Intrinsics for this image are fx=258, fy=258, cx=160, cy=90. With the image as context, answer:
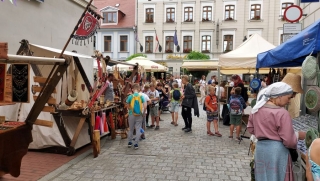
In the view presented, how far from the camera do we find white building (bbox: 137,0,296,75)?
27.8 metres

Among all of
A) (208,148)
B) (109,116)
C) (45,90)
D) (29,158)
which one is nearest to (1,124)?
(45,90)

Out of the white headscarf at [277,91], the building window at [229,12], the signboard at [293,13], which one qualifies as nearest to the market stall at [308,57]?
the white headscarf at [277,91]

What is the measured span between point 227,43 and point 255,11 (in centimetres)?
444

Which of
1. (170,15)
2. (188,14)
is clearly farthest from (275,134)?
(170,15)

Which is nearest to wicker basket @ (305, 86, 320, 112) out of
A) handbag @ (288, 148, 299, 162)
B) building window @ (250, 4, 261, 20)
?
handbag @ (288, 148, 299, 162)

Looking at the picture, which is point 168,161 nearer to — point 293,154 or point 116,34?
point 293,154

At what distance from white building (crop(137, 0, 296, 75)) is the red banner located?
81.5 feet

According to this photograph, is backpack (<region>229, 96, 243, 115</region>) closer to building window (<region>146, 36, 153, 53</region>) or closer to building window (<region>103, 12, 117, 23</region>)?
building window (<region>146, 36, 153, 53</region>)

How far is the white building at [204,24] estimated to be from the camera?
27.8 meters

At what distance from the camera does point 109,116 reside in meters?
7.36

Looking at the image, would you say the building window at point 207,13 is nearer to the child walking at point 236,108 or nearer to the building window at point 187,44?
the building window at point 187,44

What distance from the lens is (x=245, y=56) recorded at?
788 centimetres

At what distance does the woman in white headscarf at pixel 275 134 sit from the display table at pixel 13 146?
3384mm

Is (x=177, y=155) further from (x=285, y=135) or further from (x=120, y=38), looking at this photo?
(x=120, y=38)
